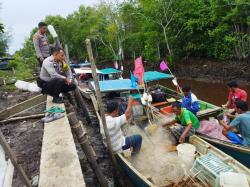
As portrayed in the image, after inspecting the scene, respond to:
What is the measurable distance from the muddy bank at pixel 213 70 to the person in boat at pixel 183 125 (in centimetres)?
1254

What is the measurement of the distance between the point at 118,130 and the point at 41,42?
15.5ft

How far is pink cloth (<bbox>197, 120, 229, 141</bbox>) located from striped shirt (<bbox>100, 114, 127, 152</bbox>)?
236 cm

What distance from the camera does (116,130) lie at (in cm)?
643

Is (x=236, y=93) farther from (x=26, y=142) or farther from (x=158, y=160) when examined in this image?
(x=26, y=142)

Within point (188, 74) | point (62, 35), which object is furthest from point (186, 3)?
point (62, 35)

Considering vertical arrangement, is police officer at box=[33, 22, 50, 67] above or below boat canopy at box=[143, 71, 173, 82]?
above

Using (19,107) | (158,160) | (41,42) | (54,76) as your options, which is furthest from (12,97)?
(158,160)

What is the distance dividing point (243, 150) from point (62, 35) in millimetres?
43829

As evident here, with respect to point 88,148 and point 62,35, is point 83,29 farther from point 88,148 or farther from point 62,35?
point 88,148

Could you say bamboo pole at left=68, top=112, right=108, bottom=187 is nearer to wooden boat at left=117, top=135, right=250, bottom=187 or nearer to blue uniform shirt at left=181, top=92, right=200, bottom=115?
wooden boat at left=117, top=135, right=250, bottom=187

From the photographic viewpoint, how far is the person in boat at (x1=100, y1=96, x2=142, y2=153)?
20.2 feet

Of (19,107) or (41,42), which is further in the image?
(41,42)

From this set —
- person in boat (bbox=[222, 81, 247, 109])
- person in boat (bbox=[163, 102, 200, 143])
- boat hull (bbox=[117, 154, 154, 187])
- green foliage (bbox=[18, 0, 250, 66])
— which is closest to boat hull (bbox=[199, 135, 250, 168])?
person in boat (bbox=[163, 102, 200, 143])

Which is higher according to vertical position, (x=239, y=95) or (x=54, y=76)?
(x=54, y=76)
